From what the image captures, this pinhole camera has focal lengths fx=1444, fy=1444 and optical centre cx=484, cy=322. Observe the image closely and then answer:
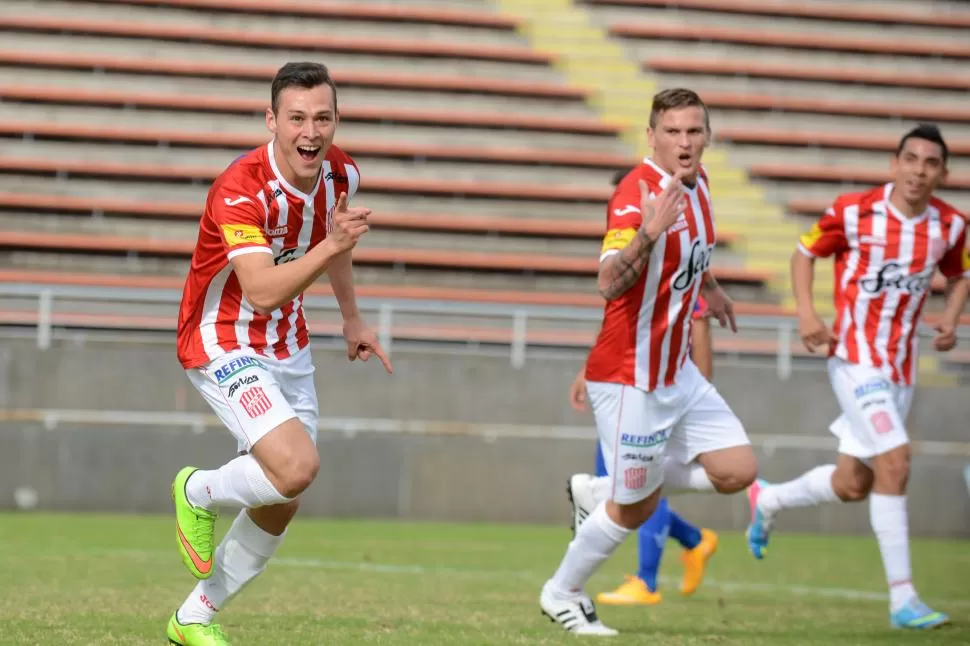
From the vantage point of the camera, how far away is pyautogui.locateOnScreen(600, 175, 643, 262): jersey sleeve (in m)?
5.39

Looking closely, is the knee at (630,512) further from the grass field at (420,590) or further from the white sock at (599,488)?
the grass field at (420,590)

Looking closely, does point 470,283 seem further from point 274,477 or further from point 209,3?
point 274,477

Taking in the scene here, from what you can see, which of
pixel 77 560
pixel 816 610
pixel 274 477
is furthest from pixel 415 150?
pixel 274 477

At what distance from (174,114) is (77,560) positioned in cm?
1092

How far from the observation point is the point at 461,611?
6.45 m

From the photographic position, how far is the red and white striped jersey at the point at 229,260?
180 inches

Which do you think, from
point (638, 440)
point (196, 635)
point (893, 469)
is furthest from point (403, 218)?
point (196, 635)

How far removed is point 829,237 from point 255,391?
3.50 meters

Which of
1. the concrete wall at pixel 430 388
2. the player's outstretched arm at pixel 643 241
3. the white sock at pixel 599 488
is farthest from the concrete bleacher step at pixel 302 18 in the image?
the player's outstretched arm at pixel 643 241

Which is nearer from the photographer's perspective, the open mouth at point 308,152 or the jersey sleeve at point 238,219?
the jersey sleeve at point 238,219

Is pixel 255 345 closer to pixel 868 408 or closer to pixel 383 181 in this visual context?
pixel 868 408

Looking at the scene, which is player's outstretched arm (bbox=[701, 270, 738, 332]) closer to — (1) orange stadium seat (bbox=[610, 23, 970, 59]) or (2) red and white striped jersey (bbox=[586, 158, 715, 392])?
(2) red and white striped jersey (bbox=[586, 158, 715, 392])

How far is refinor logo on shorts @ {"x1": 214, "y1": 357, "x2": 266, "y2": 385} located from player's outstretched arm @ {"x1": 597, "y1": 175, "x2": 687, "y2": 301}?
135 cm

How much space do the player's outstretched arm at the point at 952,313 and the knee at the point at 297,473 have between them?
3.88 metres
